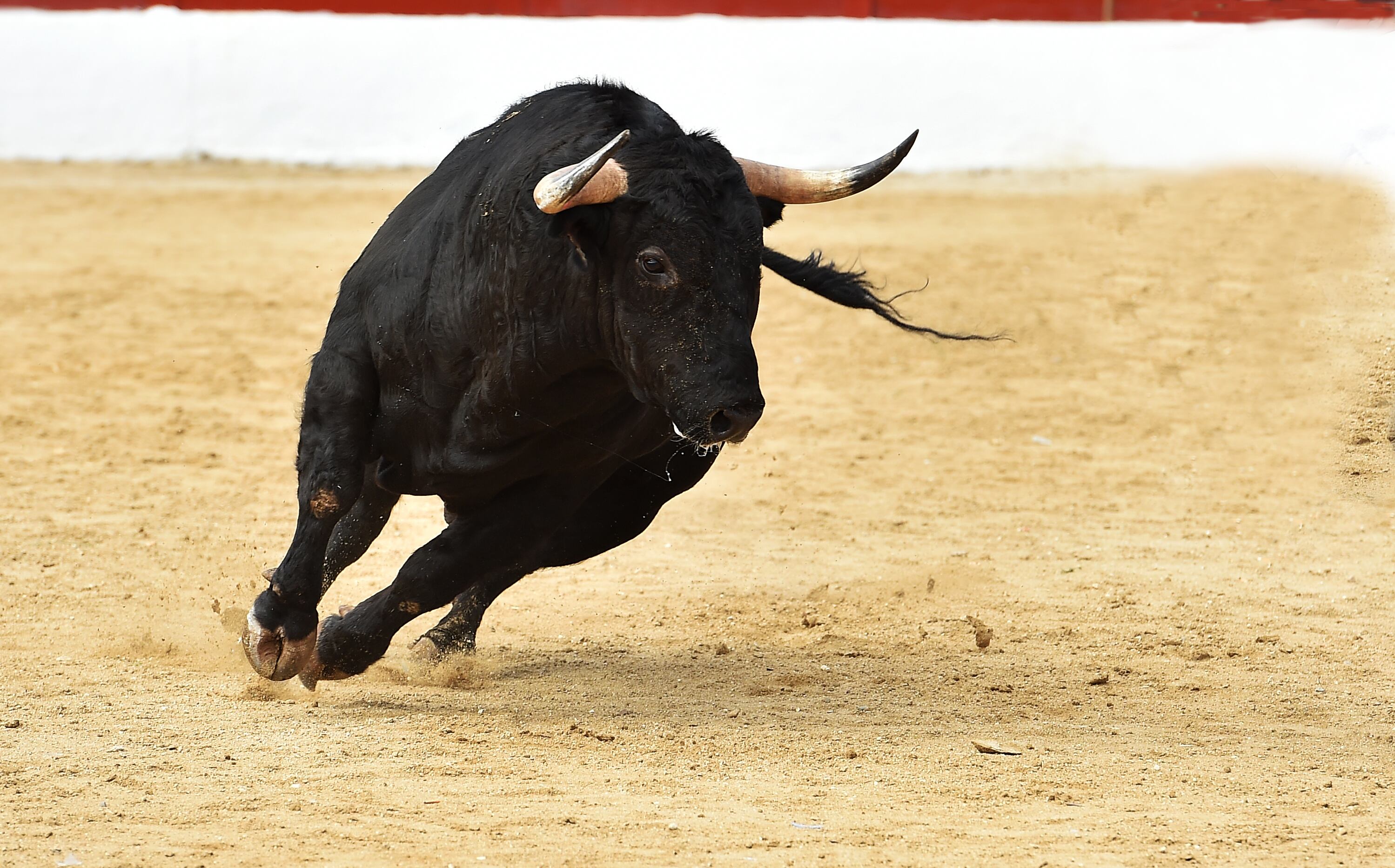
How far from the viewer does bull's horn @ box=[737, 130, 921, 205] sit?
4609 millimetres

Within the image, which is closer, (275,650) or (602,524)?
(275,650)

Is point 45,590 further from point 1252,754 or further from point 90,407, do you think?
point 1252,754

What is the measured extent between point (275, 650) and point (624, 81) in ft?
28.6

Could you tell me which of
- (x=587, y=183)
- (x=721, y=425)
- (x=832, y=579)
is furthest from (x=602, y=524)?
(x=832, y=579)

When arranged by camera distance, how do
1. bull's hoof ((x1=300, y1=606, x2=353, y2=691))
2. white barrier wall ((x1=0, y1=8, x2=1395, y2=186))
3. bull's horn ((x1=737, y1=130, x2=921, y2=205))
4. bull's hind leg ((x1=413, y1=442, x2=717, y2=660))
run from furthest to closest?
white barrier wall ((x1=0, y1=8, x2=1395, y2=186))
bull's hind leg ((x1=413, y1=442, x2=717, y2=660))
bull's hoof ((x1=300, y1=606, x2=353, y2=691))
bull's horn ((x1=737, y1=130, x2=921, y2=205))

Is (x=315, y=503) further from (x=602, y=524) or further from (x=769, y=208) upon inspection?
(x=769, y=208)

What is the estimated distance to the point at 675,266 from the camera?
4.15 meters

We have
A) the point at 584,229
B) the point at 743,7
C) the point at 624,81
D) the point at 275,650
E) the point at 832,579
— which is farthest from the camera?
the point at 743,7

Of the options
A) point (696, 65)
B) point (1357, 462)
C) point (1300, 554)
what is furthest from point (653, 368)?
point (696, 65)

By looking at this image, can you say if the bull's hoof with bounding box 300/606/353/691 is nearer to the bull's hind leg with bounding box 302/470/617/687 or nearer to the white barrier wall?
the bull's hind leg with bounding box 302/470/617/687

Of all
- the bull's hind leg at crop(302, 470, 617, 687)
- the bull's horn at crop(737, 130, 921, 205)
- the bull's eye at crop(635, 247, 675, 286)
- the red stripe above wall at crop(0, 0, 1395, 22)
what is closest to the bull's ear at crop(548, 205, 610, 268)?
the bull's eye at crop(635, 247, 675, 286)

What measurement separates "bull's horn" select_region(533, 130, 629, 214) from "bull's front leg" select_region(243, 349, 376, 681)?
89 centimetres

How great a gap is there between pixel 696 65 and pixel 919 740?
975 centimetres

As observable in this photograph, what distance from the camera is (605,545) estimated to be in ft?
17.3
